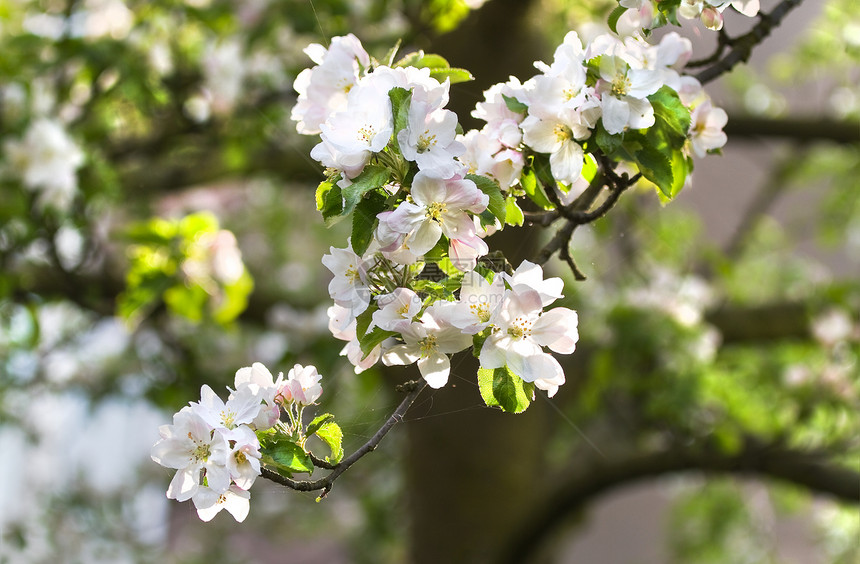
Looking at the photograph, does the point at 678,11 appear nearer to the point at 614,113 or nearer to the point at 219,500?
the point at 614,113

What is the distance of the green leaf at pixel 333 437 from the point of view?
22.6 inches

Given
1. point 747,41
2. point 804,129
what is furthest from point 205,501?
point 804,129

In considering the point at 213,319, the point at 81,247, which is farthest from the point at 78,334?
the point at 213,319

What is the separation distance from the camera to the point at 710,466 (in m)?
1.85

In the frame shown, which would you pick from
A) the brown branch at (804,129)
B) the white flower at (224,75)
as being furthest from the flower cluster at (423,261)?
the brown branch at (804,129)

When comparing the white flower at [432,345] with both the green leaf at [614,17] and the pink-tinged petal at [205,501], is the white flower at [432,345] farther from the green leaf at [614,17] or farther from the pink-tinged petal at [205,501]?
the green leaf at [614,17]

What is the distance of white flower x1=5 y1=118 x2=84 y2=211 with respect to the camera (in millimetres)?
1606

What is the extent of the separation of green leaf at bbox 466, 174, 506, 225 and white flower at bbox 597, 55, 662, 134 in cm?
9

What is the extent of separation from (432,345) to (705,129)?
30 cm

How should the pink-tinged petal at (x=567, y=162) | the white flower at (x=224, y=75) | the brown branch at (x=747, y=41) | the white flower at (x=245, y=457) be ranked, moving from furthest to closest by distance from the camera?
the white flower at (x=224, y=75)
the brown branch at (x=747, y=41)
the pink-tinged petal at (x=567, y=162)
the white flower at (x=245, y=457)

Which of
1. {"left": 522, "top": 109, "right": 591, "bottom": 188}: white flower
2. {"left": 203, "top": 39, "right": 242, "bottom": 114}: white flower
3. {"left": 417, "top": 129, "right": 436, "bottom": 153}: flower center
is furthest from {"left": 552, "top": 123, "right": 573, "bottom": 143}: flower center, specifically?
{"left": 203, "top": 39, "right": 242, "bottom": 114}: white flower

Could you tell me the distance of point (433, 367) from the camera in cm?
56

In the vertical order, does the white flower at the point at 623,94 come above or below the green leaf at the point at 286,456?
above

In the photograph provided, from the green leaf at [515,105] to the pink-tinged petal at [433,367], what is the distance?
181 mm
